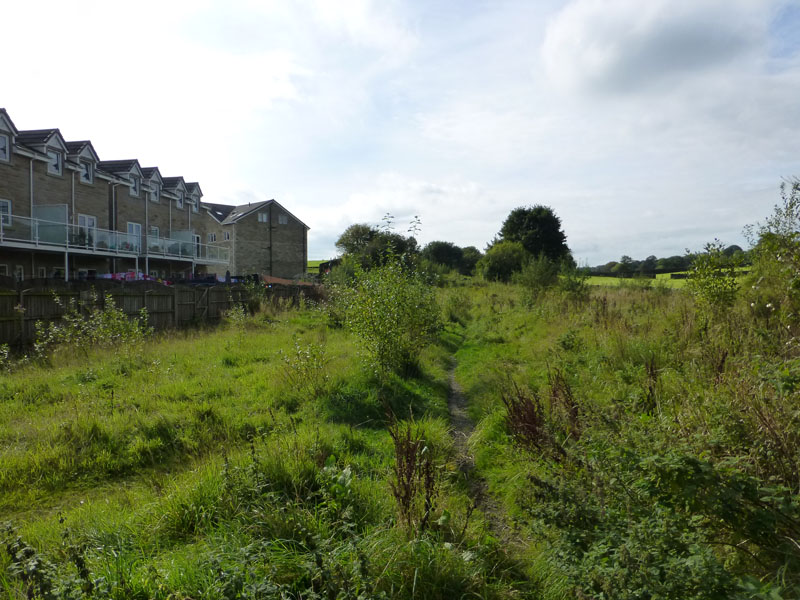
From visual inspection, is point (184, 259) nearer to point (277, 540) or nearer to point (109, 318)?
point (109, 318)

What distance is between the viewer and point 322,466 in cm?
438

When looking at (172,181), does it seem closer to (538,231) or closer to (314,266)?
(538,231)

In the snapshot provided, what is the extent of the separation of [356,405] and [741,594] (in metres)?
5.22

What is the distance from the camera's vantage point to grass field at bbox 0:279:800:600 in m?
2.63

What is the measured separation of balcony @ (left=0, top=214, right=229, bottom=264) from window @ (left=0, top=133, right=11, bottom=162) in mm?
3699

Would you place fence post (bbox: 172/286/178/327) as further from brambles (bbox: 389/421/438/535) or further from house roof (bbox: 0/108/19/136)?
brambles (bbox: 389/421/438/535)

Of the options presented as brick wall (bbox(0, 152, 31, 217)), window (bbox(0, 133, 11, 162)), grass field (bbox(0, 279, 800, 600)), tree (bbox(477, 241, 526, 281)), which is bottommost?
grass field (bbox(0, 279, 800, 600))

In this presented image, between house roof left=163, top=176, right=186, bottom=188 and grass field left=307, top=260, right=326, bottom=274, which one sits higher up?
house roof left=163, top=176, right=186, bottom=188

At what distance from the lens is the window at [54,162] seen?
78.5 feet

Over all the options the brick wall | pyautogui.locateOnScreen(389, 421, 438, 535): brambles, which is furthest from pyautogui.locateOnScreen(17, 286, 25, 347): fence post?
the brick wall

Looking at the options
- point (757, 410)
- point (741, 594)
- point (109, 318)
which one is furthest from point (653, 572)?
point (109, 318)

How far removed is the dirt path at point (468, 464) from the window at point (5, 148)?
24.6m

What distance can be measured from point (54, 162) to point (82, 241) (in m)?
5.13

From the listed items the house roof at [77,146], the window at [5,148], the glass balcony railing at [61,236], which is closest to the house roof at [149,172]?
the house roof at [77,146]
